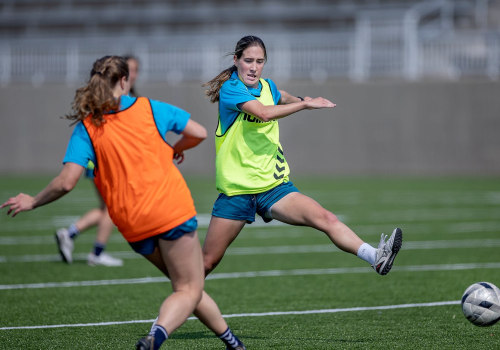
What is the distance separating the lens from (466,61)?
80.5ft

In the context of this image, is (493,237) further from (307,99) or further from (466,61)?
(466,61)

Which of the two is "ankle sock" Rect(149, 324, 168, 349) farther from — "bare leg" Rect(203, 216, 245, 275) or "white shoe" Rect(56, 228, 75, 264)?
"white shoe" Rect(56, 228, 75, 264)

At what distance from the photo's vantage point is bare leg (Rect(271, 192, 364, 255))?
227 inches

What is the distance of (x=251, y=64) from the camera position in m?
5.95

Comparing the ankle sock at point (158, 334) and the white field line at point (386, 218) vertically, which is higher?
the ankle sock at point (158, 334)

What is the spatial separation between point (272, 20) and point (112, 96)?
93.9ft

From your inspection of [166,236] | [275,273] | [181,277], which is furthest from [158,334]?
[275,273]

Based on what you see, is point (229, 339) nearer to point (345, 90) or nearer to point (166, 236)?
point (166, 236)

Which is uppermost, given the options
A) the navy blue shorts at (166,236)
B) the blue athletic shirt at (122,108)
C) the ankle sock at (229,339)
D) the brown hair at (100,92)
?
the brown hair at (100,92)

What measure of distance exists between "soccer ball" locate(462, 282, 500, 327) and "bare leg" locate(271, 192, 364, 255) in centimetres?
83

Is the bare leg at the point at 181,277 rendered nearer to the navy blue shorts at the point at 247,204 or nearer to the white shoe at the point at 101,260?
the navy blue shorts at the point at 247,204

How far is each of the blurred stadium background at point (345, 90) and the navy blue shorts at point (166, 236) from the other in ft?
67.6

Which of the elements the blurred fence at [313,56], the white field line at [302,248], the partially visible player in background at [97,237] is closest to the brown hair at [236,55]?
the partially visible player in background at [97,237]

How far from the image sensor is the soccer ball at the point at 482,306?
5.53 m
